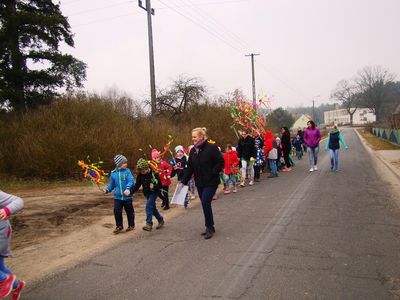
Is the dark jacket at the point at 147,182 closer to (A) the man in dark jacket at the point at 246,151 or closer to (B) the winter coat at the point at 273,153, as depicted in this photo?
(A) the man in dark jacket at the point at 246,151

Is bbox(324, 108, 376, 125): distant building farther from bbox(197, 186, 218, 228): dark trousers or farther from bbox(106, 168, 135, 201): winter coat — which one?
bbox(106, 168, 135, 201): winter coat

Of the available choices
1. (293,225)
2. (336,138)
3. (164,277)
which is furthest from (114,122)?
(164,277)

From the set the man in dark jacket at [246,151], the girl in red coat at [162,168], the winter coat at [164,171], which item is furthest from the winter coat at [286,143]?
the winter coat at [164,171]

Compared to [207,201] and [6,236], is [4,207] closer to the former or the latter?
[6,236]

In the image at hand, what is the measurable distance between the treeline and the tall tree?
47.3 inches

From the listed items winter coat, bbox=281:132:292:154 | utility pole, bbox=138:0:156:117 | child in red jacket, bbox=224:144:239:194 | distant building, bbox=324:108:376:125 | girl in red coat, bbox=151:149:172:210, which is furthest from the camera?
distant building, bbox=324:108:376:125

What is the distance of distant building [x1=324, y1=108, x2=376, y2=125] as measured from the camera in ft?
454

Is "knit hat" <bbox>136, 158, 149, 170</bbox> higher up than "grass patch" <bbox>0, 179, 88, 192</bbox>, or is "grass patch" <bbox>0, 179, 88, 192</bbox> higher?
"knit hat" <bbox>136, 158, 149, 170</bbox>

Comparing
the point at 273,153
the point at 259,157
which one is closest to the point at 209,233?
the point at 259,157

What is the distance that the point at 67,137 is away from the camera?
51.6 ft

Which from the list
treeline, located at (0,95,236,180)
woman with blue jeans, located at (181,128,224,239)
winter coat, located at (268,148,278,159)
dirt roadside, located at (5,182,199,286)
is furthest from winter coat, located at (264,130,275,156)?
woman with blue jeans, located at (181,128,224,239)

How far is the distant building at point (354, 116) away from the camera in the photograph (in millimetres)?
138500

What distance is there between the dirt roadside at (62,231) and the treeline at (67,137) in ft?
10.7

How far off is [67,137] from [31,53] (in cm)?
511
